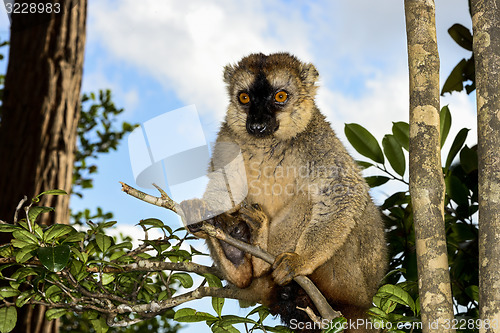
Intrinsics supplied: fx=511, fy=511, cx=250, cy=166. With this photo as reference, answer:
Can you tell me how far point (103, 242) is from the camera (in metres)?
2.50

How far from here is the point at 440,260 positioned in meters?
1.99

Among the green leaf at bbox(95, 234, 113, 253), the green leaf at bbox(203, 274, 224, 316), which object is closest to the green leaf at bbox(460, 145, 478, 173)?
the green leaf at bbox(203, 274, 224, 316)

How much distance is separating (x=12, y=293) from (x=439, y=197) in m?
2.08

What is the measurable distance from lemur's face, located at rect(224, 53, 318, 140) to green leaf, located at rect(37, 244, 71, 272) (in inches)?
53.2

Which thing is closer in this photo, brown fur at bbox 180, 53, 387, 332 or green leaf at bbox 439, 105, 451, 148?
brown fur at bbox 180, 53, 387, 332

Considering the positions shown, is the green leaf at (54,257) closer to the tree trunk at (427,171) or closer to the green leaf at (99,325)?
the green leaf at (99,325)

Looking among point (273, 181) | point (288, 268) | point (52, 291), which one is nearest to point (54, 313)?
point (52, 291)

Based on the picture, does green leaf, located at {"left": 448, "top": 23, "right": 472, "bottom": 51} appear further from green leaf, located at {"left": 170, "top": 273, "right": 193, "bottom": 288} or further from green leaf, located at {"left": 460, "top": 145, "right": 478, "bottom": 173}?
green leaf, located at {"left": 170, "top": 273, "right": 193, "bottom": 288}

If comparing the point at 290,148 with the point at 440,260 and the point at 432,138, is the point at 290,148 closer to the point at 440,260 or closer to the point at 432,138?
the point at 432,138

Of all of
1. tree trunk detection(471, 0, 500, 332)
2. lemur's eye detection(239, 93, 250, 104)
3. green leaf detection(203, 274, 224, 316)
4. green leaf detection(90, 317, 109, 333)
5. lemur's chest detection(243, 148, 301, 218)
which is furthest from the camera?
lemur's eye detection(239, 93, 250, 104)

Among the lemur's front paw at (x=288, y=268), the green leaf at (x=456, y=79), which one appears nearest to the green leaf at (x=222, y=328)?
the lemur's front paw at (x=288, y=268)

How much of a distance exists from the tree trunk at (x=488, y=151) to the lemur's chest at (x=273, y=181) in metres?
1.14

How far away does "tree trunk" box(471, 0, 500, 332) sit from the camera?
1914 mm

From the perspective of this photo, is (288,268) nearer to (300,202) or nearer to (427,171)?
(300,202)
